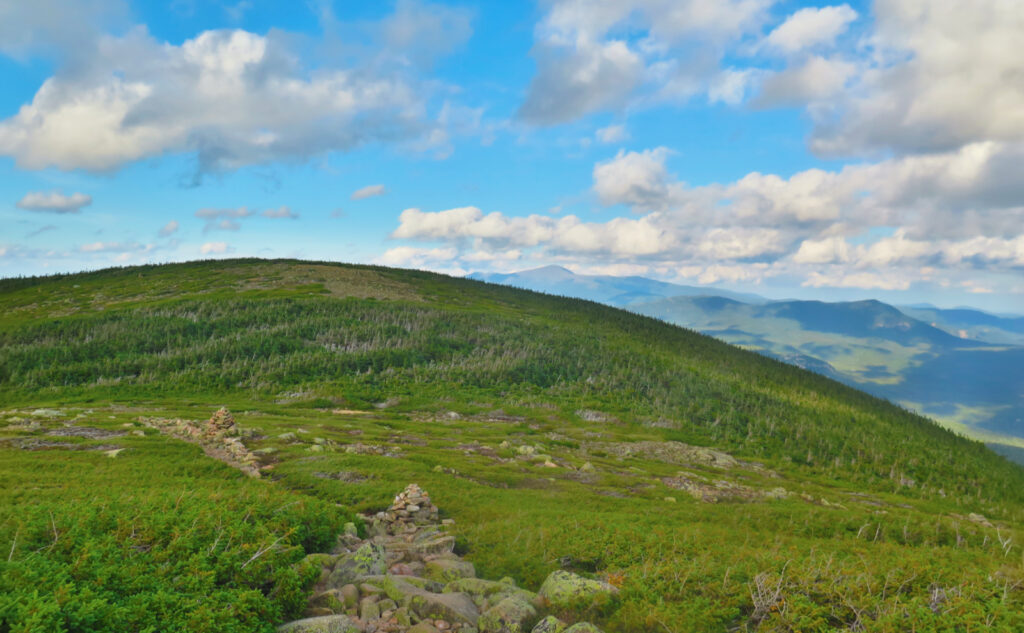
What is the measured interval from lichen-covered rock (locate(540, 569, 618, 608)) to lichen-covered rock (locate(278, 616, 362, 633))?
5208mm

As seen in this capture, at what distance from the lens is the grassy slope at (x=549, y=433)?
13211 millimetres

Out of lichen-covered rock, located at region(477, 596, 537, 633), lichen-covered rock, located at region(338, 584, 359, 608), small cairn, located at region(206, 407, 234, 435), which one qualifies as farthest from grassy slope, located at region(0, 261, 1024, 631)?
small cairn, located at region(206, 407, 234, 435)

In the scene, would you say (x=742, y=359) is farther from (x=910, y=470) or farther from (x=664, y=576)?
(x=664, y=576)

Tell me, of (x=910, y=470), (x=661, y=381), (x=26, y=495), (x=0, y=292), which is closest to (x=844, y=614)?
(x=26, y=495)

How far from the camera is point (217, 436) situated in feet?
101

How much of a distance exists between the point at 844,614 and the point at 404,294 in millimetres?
110448

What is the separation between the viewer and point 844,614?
11.3 metres

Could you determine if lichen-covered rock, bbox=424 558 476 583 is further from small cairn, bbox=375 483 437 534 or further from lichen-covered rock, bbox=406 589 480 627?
small cairn, bbox=375 483 437 534

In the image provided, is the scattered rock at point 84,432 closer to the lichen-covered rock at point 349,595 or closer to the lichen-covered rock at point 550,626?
the lichen-covered rock at point 349,595

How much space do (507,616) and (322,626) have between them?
4.30 meters

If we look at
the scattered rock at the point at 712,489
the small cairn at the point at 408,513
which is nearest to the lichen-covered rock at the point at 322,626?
the small cairn at the point at 408,513

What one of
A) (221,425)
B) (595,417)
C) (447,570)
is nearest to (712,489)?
(595,417)

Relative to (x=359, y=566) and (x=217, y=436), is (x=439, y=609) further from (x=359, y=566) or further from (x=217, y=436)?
(x=217, y=436)

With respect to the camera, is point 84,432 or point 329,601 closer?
point 329,601
